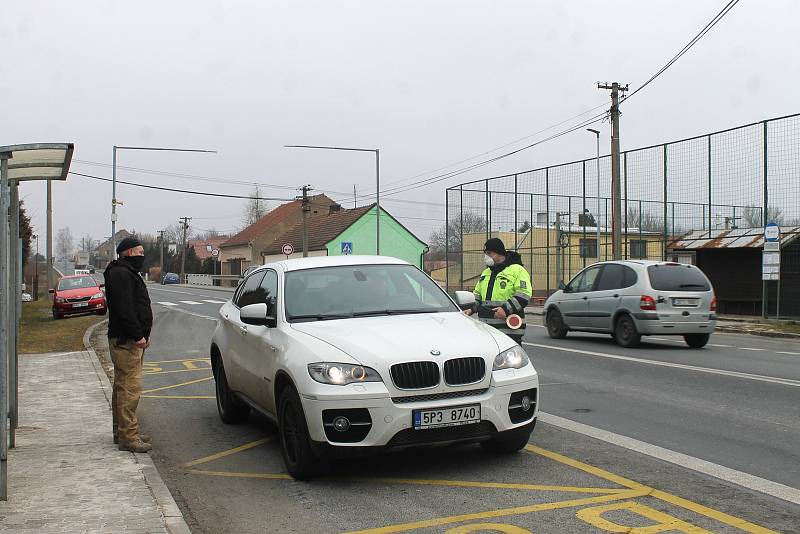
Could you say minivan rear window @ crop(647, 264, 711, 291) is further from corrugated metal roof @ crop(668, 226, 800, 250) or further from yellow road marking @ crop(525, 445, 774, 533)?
yellow road marking @ crop(525, 445, 774, 533)

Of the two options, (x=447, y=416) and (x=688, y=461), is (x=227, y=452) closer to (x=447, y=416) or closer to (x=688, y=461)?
(x=447, y=416)

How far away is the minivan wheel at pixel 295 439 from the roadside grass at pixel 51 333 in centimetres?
1163

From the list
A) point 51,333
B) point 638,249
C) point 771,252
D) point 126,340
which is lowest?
point 51,333

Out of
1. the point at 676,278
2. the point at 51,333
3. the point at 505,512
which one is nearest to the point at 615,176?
the point at 676,278

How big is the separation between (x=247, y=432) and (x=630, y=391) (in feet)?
14.5

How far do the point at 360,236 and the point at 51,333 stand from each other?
43.7 meters

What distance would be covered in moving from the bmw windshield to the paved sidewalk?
5.55 feet

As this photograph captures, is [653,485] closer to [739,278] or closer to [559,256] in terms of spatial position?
[739,278]

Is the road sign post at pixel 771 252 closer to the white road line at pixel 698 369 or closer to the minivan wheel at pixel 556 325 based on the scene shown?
the minivan wheel at pixel 556 325

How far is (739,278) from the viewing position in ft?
79.7

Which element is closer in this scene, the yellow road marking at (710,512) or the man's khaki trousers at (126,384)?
the yellow road marking at (710,512)

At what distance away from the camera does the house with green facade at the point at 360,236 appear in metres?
62.6

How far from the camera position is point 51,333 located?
20.8 m

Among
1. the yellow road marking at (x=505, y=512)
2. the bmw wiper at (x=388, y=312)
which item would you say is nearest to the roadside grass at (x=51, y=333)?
the bmw wiper at (x=388, y=312)
